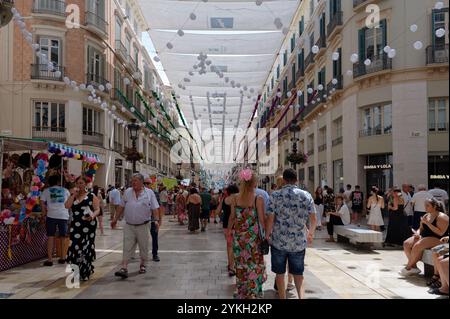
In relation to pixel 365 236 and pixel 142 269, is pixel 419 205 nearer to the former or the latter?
pixel 365 236

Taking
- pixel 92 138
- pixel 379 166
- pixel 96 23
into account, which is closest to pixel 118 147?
pixel 92 138

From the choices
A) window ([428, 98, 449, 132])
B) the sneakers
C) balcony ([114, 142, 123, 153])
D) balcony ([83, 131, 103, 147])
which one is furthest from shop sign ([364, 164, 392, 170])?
balcony ([114, 142, 123, 153])

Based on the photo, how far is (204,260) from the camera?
1040 centimetres

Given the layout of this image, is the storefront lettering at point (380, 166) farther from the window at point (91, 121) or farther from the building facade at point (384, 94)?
the window at point (91, 121)

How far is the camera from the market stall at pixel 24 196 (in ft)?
30.0

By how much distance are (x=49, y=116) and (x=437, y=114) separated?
20303mm

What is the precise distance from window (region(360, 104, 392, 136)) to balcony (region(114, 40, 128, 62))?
58.2ft

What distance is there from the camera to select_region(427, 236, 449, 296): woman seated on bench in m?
6.64

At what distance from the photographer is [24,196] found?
11094mm

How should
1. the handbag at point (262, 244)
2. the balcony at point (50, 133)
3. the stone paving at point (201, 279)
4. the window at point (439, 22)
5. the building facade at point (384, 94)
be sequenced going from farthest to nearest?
1. the balcony at point (50, 133)
2. the building facade at point (384, 94)
3. the window at point (439, 22)
4. the stone paving at point (201, 279)
5. the handbag at point (262, 244)

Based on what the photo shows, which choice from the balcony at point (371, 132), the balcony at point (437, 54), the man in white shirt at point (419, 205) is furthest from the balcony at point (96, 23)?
the man in white shirt at point (419, 205)

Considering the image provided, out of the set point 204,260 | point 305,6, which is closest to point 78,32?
point 305,6

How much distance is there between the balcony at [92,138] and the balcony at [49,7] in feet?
23.0
